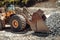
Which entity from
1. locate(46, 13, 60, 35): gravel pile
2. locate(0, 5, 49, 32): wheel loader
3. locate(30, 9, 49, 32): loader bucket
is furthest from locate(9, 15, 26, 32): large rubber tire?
locate(46, 13, 60, 35): gravel pile

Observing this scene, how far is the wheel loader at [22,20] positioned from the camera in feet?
28.2

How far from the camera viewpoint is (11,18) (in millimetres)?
9703

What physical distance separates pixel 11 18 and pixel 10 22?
0.54ft

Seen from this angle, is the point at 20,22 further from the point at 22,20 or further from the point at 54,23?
the point at 54,23

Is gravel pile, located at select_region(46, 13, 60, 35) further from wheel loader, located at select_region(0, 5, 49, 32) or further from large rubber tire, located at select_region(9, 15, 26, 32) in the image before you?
large rubber tire, located at select_region(9, 15, 26, 32)

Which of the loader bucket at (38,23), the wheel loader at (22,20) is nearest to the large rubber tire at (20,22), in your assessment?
the wheel loader at (22,20)

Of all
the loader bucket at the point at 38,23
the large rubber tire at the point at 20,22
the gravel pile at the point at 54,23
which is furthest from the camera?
the large rubber tire at the point at 20,22

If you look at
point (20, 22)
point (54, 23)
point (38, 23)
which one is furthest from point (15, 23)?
point (54, 23)

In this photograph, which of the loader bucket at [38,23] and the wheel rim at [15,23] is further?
the wheel rim at [15,23]

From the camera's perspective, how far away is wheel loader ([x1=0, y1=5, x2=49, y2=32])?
28.2 ft

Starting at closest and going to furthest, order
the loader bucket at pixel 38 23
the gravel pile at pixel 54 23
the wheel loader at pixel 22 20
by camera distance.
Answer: the gravel pile at pixel 54 23 → the loader bucket at pixel 38 23 → the wheel loader at pixel 22 20

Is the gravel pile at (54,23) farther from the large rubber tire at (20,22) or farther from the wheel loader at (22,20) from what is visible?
the large rubber tire at (20,22)

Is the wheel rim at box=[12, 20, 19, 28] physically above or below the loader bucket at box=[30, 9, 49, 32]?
below

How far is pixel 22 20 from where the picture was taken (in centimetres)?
927
